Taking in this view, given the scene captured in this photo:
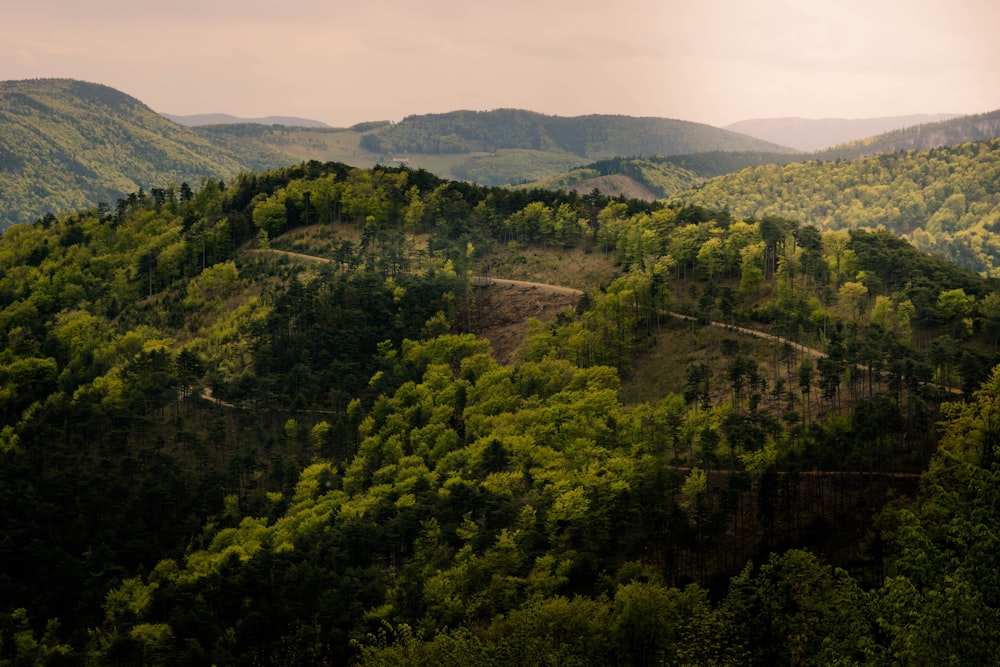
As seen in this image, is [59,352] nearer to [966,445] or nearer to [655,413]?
[655,413]

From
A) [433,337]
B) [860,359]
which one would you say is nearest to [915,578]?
[860,359]

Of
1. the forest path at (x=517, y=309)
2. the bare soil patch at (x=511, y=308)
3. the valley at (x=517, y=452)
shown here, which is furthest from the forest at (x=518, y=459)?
the forest path at (x=517, y=309)

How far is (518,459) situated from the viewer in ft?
357

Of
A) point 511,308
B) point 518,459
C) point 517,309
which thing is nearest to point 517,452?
point 518,459

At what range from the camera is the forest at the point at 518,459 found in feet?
219

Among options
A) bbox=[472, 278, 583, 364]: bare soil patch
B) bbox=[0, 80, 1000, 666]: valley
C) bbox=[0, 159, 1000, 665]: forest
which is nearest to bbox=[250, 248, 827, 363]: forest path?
bbox=[472, 278, 583, 364]: bare soil patch

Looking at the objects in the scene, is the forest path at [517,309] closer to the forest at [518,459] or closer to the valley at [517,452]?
the valley at [517,452]

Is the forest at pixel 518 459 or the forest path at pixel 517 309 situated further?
the forest path at pixel 517 309

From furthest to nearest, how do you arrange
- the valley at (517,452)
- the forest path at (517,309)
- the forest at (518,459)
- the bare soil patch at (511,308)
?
1. the bare soil patch at (511,308)
2. the forest path at (517,309)
3. the valley at (517,452)
4. the forest at (518,459)

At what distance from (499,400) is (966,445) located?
56821 millimetres

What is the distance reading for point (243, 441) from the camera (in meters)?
131

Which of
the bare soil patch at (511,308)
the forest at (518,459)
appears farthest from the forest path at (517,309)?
the forest at (518,459)

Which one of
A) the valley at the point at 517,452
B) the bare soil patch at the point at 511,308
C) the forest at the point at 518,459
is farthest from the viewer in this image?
the bare soil patch at the point at 511,308

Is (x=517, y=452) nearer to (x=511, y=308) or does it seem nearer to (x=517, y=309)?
(x=517, y=309)
